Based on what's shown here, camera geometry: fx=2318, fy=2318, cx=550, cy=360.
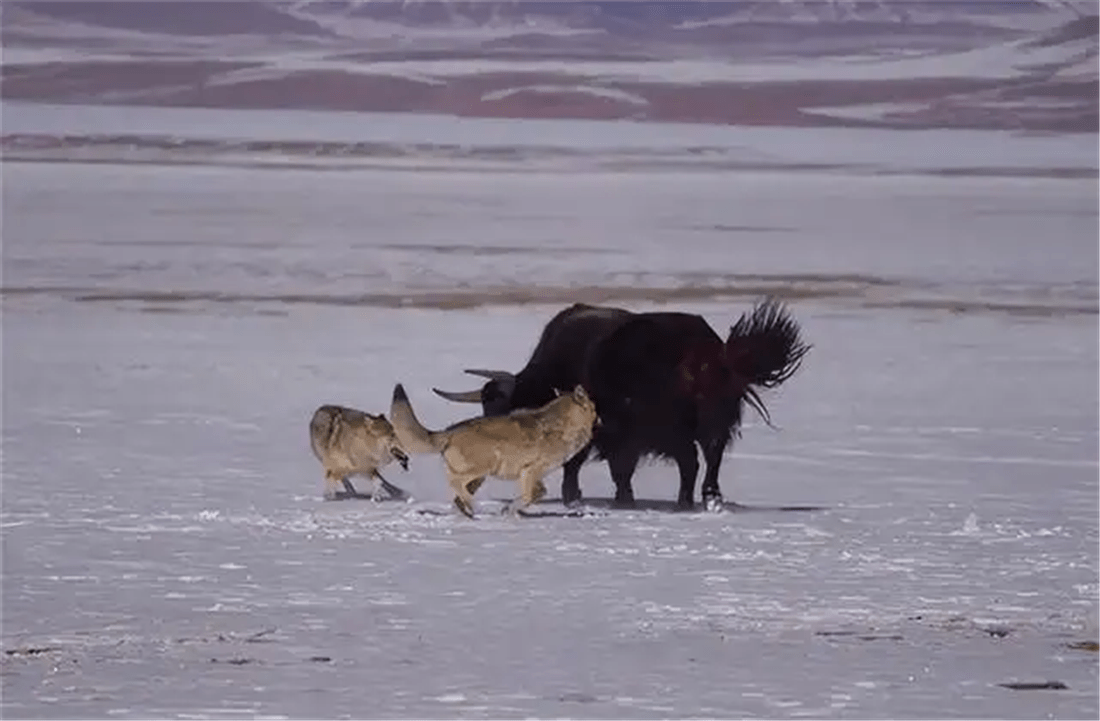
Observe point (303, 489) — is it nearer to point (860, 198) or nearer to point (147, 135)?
point (860, 198)

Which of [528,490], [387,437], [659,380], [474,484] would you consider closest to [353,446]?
A: [387,437]

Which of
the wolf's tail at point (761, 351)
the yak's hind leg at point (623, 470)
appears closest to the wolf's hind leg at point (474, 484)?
the yak's hind leg at point (623, 470)

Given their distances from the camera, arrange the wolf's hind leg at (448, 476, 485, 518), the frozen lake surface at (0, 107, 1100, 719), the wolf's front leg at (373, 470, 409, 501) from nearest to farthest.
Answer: the frozen lake surface at (0, 107, 1100, 719)
the wolf's hind leg at (448, 476, 485, 518)
the wolf's front leg at (373, 470, 409, 501)

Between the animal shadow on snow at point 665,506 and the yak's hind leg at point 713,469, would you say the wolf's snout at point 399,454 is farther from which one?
the yak's hind leg at point 713,469

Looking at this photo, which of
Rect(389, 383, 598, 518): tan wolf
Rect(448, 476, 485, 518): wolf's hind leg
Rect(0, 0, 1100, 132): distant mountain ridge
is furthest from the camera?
Rect(0, 0, 1100, 132): distant mountain ridge

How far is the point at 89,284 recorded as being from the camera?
1052cm

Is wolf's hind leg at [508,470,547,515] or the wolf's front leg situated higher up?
wolf's hind leg at [508,470,547,515]

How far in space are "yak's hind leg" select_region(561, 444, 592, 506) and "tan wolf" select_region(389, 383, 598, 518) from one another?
0.21 m

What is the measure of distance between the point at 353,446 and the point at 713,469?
0.88 m

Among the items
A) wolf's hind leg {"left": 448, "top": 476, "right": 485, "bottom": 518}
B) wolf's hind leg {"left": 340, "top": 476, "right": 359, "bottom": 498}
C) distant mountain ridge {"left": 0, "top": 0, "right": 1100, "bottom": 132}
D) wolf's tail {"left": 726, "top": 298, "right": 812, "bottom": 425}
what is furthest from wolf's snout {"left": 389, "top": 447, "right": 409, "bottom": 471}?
distant mountain ridge {"left": 0, "top": 0, "right": 1100, "bottom": 132}

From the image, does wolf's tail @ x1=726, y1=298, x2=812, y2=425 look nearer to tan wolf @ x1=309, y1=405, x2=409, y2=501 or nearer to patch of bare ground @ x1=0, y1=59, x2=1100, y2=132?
tan wolf @ x1=309, y1=405, x2=409, y2=501

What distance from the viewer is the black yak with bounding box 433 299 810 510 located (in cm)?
552

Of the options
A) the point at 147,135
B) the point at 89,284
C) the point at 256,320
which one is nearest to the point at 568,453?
the point at 256,320

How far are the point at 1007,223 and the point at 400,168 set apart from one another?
382cm
